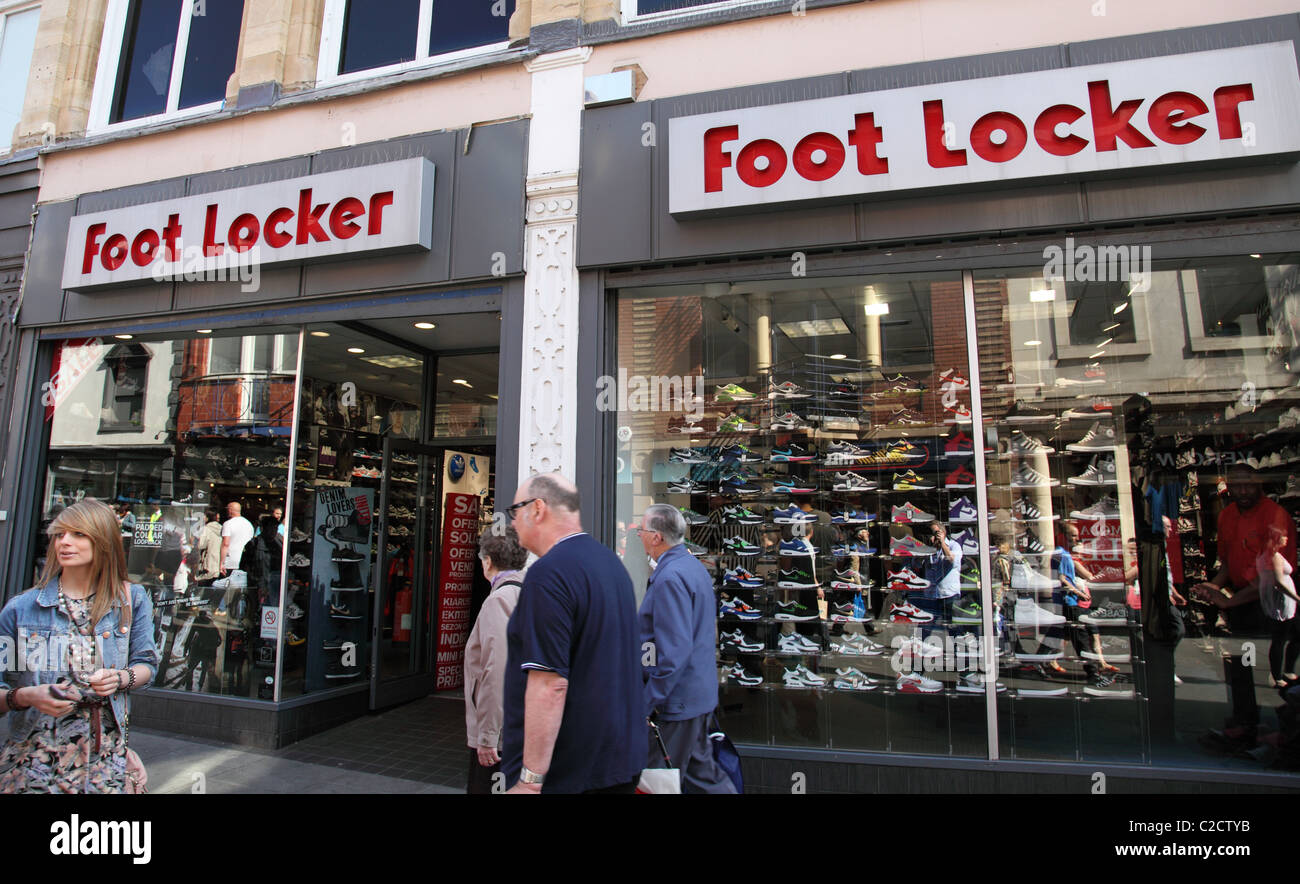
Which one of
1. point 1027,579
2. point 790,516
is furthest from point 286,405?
point 1027,579

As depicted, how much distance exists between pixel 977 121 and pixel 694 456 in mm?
3258

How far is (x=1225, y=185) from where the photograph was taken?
459 centimetres

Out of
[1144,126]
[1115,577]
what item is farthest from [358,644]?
[1144,126]

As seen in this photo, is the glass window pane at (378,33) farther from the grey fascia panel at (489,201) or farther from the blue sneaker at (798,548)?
the blue sneaker at (798,548)

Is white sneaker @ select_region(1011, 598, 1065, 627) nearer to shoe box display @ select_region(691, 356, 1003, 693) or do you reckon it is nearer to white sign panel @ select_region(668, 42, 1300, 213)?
shoe box display @ select_region(691, 356, 1003, 693)

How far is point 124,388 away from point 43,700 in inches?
233

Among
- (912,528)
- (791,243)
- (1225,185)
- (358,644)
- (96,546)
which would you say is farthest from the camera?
(358,644)

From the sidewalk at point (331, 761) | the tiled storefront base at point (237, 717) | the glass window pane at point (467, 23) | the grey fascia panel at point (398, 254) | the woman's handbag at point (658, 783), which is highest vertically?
the glass window pane at point (467, 23)

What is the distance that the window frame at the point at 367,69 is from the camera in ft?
21.2

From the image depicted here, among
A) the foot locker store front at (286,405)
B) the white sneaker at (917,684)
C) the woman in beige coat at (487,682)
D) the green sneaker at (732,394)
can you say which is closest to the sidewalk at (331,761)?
the foot locker store front at (286,405)

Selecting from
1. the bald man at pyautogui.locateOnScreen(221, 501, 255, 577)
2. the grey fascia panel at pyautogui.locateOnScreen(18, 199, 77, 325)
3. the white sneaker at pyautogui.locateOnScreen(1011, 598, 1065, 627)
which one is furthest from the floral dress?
the grey fascia panel at pyautogui.locateOnScreen(18, 199, 77, 325)

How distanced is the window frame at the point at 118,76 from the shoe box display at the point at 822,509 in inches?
253

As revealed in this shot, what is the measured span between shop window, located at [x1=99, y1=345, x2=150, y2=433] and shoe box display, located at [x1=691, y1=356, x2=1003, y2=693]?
18.6 ft

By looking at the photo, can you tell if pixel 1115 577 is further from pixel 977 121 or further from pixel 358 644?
pixel 358 644
